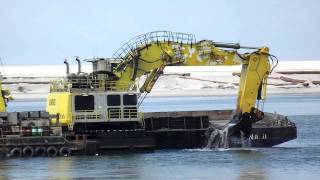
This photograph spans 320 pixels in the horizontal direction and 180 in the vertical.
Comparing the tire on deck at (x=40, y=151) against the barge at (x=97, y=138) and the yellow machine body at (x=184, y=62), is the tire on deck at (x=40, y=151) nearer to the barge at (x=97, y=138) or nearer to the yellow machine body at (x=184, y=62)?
the barge at (x=97, y=138)

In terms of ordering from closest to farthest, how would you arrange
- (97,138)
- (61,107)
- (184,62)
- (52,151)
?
(52,151) < (97,138) < (61,107) < (184,62)

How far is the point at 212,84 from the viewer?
488ft

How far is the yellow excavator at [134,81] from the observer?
48.4m

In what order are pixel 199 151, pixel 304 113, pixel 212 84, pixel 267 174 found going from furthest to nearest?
pixel 212 84 → pixel 304 113 → pixel 199 151 → pixel 267 174

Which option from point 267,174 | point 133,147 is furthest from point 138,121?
point 267,174

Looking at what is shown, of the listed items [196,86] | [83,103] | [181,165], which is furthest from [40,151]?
[196,86]

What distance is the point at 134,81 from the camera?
49875mm

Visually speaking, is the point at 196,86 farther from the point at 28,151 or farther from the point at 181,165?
the point at 181,165

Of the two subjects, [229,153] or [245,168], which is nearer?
[245,168]

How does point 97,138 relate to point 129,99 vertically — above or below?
below

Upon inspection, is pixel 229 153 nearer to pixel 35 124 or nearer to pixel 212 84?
pixel 35 124

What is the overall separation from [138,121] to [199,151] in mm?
3398

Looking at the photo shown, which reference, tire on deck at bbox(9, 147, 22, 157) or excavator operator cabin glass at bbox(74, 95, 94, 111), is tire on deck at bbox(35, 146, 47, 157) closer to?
tire on deck at bbox(9, 147, 22, 157)

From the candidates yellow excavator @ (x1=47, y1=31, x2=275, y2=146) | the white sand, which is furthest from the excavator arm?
the white sand
